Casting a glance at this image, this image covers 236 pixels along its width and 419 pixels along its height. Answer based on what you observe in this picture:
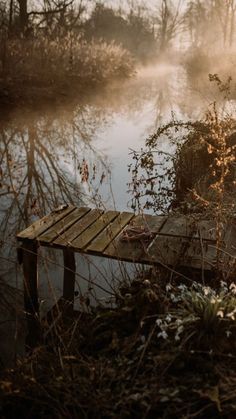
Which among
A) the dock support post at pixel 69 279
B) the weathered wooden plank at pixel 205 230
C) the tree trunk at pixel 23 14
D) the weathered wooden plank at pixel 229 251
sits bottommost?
the dock support post at pixel 69 279

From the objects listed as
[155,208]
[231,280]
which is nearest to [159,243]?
[231,280]

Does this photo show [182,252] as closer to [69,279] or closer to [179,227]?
[179,227]

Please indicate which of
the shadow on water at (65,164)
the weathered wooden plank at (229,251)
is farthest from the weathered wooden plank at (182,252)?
the shadow on water at (65,164)

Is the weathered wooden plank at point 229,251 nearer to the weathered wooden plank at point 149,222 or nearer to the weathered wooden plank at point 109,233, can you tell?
the weathered wooden plank at point 149,222

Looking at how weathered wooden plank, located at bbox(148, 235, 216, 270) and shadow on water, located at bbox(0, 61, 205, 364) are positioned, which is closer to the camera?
weathered wooden plank, located at bbox(148, 235, 216, 270)

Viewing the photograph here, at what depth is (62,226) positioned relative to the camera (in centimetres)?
415

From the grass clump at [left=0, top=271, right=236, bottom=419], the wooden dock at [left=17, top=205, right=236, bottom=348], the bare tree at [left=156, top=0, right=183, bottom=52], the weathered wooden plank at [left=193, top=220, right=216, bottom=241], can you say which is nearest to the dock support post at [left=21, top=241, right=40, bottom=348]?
the wooden dock at [left=17, top=205, right=236, bottom=348]

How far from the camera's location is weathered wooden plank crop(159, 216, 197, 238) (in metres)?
3.97

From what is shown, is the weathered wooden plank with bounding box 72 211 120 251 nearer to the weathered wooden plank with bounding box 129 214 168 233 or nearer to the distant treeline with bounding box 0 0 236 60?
the weathered wooden plank with bounding box 129 214 168 233

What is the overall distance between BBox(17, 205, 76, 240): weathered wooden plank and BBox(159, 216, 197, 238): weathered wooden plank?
112 centimetres

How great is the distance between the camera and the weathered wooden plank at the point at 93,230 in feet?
12.6

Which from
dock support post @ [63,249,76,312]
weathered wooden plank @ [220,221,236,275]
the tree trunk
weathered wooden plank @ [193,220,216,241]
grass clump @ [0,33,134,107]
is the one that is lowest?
dock support post @ [63,249,76,312]

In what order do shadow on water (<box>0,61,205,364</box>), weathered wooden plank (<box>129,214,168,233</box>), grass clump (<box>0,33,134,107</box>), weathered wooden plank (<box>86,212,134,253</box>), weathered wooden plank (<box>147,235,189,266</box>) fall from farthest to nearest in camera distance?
1. grass clump (<box>0,33,134,107</box>)
2. shadow on water (<box>0,61,205,364</box>)
3. weathered wooden plank (<box>129,214,168,233</box>)
4. weathered wooden plank (<box>86,212,134,253</box>)
5. weathered wooden plank (<box>147,235,189,266</box>)

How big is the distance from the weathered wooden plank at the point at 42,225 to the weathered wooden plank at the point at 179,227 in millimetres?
1123
